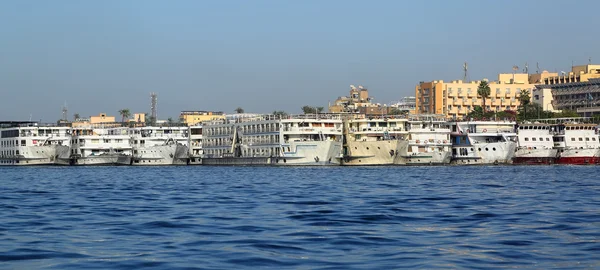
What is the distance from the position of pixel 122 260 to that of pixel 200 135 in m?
118

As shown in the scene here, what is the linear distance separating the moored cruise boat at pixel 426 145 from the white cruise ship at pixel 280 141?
28.6 ft

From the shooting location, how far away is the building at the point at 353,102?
487 feet

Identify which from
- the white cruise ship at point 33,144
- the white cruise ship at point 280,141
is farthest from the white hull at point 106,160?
the white cruise ship at point 280,141

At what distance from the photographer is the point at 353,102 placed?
159 metres

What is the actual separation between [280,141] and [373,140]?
36.4 ft

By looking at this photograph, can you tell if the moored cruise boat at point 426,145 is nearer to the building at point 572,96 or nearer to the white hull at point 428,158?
the white hull at point 428,158

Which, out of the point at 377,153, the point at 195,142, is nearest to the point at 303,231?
the point at 377,153

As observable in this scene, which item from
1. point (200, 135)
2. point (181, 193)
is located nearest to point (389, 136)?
point (200, 135)

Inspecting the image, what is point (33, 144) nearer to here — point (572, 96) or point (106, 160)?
point (106, 160)

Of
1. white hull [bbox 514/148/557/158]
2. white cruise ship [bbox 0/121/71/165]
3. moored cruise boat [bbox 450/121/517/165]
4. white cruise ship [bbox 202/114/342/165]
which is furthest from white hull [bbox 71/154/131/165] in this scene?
white hull [bbox 514/148/557/158]

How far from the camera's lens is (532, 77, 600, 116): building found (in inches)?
6324

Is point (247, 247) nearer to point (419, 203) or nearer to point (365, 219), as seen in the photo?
point (365, 219)

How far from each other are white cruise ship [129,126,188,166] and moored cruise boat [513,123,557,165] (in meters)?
46.0

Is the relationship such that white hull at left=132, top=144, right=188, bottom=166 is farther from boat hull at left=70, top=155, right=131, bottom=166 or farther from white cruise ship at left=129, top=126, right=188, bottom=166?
boat hull at left=70, top=155, right=131, bottom=166
